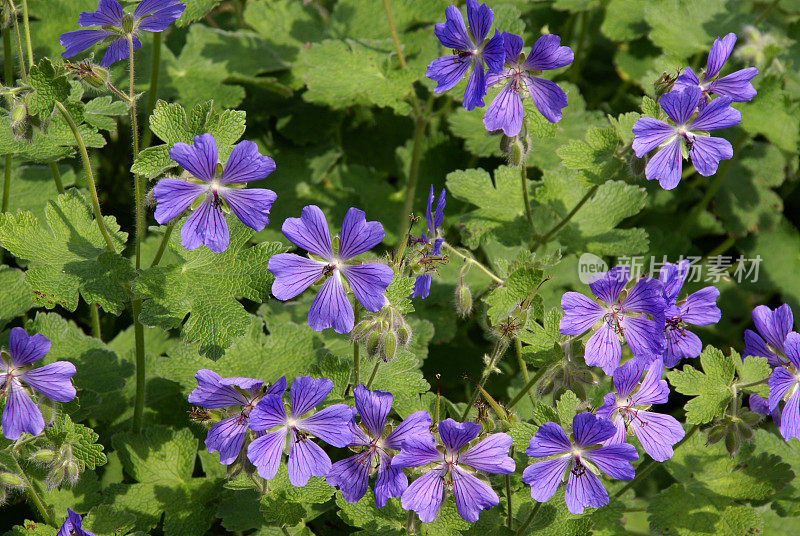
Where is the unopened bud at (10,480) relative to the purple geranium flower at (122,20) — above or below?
below

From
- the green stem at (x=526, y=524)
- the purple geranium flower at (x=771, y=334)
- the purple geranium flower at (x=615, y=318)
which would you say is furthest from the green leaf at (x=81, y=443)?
the purple geranium flower at (x=771, y=334)

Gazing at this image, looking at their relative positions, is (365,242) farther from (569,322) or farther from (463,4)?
(463,4)

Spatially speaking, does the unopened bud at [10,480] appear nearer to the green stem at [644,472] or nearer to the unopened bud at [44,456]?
the unopened bud at [44,456]

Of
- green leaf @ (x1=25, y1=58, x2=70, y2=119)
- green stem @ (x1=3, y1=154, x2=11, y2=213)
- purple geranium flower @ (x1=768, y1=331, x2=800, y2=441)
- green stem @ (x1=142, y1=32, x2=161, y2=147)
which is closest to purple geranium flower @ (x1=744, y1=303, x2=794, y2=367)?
purple geranium flower @ (x1=768, y1=331, x2=800, y2=441)

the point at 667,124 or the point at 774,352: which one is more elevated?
the point at 667,124

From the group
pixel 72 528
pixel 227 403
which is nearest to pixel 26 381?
pixel 72 528

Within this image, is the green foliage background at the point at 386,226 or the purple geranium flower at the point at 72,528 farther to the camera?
the green foliage background at the point at 386,226

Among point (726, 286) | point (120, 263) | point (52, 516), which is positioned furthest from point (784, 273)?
point (52, 516)

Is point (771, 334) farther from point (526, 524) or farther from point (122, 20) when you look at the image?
point (122, 20)
